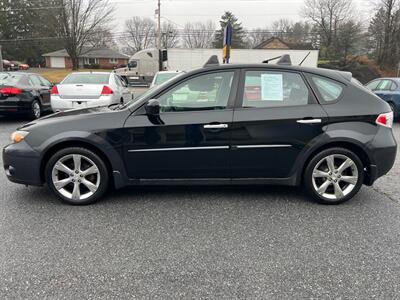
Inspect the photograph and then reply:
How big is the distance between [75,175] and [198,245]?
174cm

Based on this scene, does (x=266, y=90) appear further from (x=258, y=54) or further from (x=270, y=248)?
(x=258, y=54)

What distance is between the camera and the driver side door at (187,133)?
364 centimetres

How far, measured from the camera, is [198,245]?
2.92 m

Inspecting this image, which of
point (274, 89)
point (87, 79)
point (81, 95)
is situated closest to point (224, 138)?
point (274, 89)

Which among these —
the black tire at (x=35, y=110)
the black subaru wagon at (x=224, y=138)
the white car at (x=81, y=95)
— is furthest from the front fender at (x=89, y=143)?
the black tire at (x=35, y=110)

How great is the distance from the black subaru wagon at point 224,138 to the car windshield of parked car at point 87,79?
5226 millimetres

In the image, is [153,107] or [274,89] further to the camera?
[274,89]

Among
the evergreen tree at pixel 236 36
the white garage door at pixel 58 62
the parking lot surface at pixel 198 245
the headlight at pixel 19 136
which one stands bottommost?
the parking lot surface at pixel 198 245

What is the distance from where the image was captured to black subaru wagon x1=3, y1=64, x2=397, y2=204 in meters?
3.64

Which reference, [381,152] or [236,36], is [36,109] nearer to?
[381,152]

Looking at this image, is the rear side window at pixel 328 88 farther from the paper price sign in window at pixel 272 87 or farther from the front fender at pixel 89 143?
the front fender at pixel 89 143

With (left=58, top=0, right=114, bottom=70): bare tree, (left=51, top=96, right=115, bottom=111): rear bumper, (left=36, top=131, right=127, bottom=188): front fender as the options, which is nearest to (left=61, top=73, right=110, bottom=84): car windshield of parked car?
(left=51, top=96, right=115, bottom=111): rear bumper

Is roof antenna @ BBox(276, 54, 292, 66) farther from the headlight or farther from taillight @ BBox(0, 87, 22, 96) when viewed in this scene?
taillight @ BBox(0, 87, 22, 96)

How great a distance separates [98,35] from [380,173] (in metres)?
49.3
